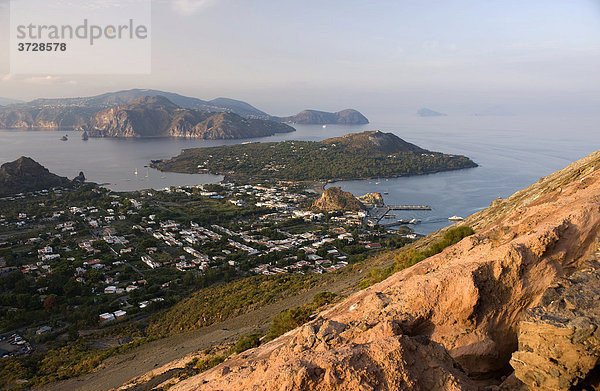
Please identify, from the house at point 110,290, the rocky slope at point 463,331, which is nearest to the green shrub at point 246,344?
the rocky slope at point 463,331

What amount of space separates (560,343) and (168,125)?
198133mm

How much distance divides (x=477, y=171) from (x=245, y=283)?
78258 mm

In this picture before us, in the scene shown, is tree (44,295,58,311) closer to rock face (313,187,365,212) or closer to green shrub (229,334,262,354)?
green shrub (229,334,262,354)

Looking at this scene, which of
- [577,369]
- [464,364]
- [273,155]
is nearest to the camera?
[577,369]

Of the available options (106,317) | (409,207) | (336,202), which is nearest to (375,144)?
(409,207)

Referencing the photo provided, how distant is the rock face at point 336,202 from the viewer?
2195 inches

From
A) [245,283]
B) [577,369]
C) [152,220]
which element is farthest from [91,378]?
[152,220]

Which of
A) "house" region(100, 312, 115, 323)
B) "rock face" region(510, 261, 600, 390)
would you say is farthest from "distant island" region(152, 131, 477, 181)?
"rock face" region(510, 261, 600, 390)

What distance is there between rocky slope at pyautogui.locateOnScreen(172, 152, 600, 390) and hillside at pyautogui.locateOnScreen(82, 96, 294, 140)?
17058 cm

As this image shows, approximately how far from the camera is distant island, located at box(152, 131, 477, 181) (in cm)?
9094

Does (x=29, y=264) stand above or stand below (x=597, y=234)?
below

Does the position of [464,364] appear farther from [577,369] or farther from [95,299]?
[95,299]

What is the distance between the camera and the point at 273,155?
109 m

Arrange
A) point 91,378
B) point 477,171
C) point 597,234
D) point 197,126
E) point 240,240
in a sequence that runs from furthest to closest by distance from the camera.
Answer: point 197,126 → point 477,171 → point 240,240 → point 91,378 → point 597,234
